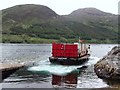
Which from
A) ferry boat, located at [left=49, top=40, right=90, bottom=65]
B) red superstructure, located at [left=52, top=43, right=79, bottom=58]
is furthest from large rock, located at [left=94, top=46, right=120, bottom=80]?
red superstructure, located at [left=52, top=43, right=79, bottom=58]

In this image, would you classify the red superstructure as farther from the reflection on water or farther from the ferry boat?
the reflection on water

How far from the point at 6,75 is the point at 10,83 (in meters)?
6.64

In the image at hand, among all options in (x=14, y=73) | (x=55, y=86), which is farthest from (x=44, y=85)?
(x=14, y=73)

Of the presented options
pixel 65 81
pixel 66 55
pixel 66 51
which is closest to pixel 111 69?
pixel 65 81

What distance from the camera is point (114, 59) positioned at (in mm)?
45156

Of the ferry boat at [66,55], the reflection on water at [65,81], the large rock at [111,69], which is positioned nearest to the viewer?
the reflection on water at [65,81]

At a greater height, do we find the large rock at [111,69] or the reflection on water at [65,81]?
the large rock at [111,69]

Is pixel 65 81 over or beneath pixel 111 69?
beneath

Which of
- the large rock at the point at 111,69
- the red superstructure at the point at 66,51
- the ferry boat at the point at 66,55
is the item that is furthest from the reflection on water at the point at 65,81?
the red superstructure at the point at 66,51

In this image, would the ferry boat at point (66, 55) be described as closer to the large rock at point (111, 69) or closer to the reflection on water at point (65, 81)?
the reflection on water at point (65, 81)

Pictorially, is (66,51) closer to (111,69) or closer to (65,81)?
(111,69)

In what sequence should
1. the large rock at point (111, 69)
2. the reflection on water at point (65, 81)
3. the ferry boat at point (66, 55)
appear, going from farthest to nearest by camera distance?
the ferry boat at point (66, 55), the large rock at point (111, 69), the reflection on water at point (65, 81)

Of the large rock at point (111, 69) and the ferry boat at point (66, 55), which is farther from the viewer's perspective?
the ferry boat at point (66, 55)

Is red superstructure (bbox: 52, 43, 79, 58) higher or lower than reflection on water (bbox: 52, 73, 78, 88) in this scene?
higher
